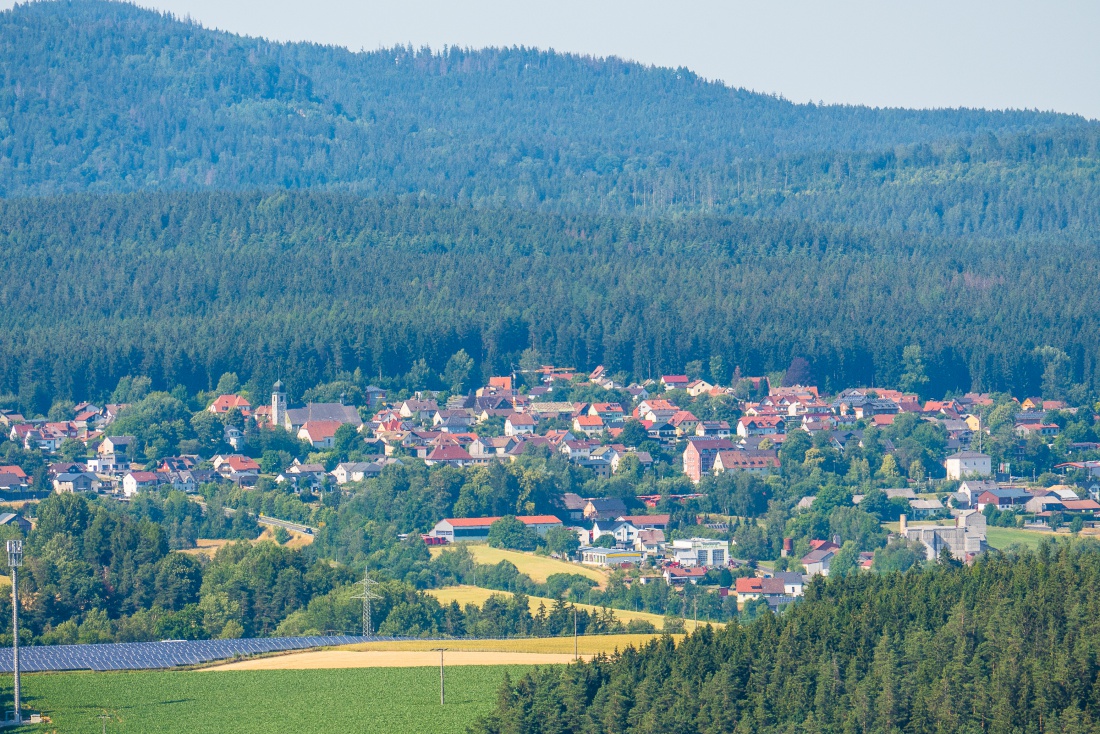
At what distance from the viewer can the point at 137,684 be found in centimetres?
5828

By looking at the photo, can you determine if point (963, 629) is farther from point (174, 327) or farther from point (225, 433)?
point (174, 327)

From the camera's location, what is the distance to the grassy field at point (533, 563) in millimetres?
85125

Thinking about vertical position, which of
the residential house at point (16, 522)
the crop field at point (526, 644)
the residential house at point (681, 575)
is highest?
the crop field at point (526, 644)

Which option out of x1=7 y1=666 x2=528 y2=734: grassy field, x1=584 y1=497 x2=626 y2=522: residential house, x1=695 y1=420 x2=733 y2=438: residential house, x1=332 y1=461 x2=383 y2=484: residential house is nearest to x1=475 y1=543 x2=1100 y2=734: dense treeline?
x1=7 y1=666 x2=528 y2=734: grassy field

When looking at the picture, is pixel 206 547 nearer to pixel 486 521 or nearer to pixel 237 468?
pixel 486 521

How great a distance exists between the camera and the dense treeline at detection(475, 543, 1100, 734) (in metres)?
48.2

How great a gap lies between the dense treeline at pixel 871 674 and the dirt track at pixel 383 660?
719cm

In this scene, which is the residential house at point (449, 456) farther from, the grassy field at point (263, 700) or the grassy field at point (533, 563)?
the grassy field at point (263, 700)

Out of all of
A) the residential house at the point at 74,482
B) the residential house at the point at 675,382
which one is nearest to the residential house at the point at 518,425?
the residential house at the point at 675,382

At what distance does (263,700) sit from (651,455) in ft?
195

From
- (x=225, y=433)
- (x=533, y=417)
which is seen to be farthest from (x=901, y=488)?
(x=225, y=433)

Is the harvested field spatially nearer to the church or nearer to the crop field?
the crop field

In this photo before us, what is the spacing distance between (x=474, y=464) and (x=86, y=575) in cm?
3317

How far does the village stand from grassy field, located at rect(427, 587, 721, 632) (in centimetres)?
564
